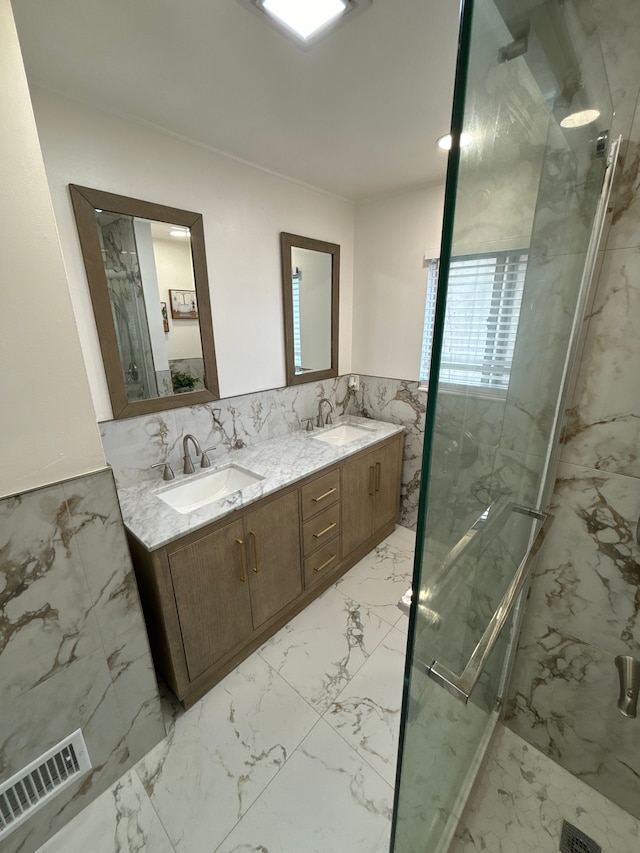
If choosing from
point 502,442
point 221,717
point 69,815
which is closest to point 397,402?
point 502,442

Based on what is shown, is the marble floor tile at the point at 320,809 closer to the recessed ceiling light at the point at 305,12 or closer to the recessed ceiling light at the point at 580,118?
the recessed ceiling light at the point at 580,118

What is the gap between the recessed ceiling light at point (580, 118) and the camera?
26.3 inches

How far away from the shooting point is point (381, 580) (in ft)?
7.08

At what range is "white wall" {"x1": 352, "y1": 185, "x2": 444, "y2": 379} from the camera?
2.16m

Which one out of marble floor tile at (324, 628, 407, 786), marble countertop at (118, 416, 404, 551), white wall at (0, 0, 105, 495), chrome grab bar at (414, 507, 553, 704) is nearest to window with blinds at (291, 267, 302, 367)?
marble countertop at (118, 416, 404, 551)

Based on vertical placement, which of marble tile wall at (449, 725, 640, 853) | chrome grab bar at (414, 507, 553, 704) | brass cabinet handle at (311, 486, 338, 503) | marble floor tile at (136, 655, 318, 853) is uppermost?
chrome grab bar at (414, 507, 553, 704)

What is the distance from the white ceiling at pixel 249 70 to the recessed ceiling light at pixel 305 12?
2.5 inches

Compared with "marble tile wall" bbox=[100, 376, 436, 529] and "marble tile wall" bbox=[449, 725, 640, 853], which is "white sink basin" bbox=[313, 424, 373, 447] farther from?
"marble tile wall" bbox=[449, 725, 640, 853]

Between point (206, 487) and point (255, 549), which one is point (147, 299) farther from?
point (255, 549)

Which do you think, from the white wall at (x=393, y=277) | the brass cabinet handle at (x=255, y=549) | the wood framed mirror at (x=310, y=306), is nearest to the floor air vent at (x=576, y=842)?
the brass cabinet handle at (x=255, y=549)

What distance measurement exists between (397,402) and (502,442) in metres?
1.77

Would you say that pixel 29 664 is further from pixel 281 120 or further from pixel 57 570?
pixel 281 120

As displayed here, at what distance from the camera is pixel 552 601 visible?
112 centimetres

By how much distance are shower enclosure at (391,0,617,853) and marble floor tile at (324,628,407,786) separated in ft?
1.02
